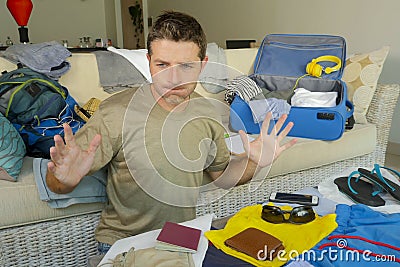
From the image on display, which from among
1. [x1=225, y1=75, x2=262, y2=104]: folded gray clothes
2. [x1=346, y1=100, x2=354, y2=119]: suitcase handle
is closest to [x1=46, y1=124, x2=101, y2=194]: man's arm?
[x1=225, y1=75, x2=262, y2=104]: folded gray clothes

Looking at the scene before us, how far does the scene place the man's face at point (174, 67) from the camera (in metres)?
1.08

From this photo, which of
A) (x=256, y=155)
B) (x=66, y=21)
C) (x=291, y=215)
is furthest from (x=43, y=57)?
(x=66, y=21)

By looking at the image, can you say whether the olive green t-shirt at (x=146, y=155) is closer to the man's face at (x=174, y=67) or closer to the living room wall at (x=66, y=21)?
the man's face at (x=174, y=67)

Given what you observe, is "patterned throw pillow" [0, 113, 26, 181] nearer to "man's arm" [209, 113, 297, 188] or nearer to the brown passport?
"man's arm" [209, 113, 297, 188]

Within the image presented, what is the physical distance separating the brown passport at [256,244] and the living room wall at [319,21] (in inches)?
98.7

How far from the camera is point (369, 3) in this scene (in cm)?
318

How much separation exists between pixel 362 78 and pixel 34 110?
166 cm

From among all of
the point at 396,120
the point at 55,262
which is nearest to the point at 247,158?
the point at 55,262

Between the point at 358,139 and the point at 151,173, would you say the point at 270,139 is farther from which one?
the point at 358,139

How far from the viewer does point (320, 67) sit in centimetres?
234

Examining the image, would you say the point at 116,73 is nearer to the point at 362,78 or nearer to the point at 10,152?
the point at 10,152

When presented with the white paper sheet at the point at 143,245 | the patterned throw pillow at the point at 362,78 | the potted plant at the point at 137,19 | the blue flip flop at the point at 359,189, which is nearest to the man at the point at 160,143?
the white paper sheet at the point at 143,245

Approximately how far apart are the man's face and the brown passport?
387 mm

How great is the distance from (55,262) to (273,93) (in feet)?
4.62
